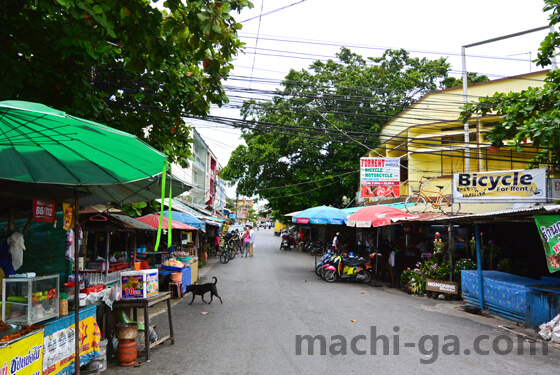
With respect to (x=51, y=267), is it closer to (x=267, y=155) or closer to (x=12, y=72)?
(x=12, y=72)

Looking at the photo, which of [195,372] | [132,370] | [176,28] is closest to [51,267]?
[132,370]

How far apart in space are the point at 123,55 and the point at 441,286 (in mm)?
10908

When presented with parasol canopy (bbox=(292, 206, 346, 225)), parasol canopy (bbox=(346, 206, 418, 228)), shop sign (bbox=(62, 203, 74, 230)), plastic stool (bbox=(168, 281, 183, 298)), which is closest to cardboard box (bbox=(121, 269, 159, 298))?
shop sign (bbox=(62, 203, 74, 230))

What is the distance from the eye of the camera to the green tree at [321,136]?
2834cm

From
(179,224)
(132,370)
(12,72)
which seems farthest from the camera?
(179,224)

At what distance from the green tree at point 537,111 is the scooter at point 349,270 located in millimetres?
6981

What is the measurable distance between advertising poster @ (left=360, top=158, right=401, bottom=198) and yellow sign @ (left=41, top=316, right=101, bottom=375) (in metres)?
14.7

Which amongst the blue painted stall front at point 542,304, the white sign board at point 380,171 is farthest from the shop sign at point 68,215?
the white sign board at point 380,171

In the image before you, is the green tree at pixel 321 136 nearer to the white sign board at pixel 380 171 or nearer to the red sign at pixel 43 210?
the white sign board at pixel 380 171

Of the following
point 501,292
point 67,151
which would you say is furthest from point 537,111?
point 67,151

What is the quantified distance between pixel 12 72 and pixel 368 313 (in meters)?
8.84

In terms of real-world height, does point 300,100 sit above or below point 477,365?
above

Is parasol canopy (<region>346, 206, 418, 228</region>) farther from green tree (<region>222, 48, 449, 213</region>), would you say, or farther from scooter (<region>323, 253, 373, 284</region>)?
green tree (<region>222, 48, 449, 213</region>)

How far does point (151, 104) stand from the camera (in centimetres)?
924
